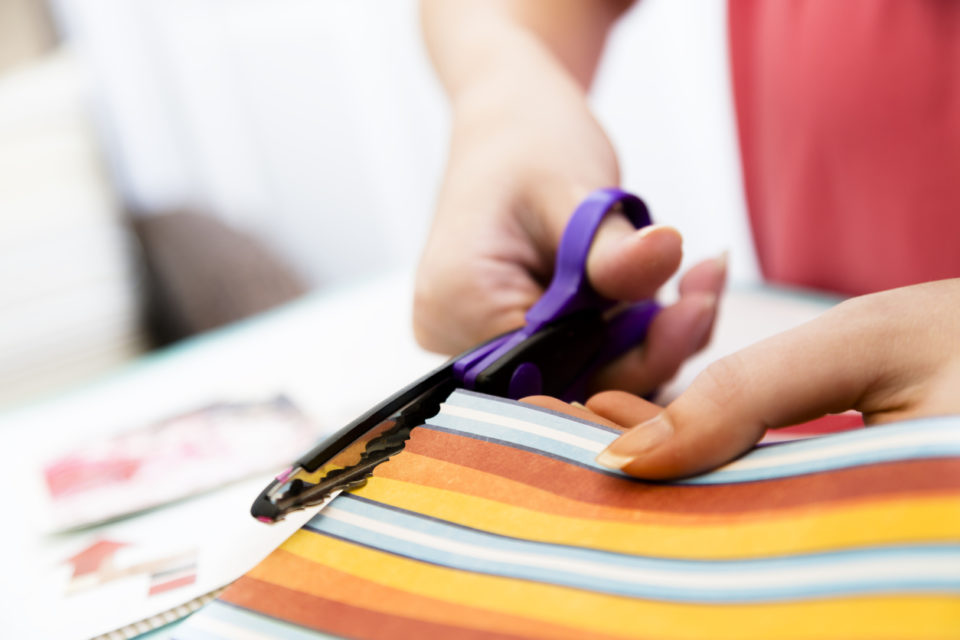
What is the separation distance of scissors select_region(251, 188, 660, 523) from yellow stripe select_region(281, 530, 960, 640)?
24 millimetres

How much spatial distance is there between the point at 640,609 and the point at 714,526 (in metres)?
0.04

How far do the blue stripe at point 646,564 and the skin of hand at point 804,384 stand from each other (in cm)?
4

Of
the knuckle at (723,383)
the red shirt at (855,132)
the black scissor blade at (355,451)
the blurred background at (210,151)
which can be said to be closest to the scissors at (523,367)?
the black scissor blade at (355,451)

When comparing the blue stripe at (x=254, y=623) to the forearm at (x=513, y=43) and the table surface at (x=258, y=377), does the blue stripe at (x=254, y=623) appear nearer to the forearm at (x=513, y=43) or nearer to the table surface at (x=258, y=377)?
the table surface at (x=258, y=377)

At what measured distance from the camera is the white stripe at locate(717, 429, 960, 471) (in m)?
0.23

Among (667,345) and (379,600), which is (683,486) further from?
(667,345)

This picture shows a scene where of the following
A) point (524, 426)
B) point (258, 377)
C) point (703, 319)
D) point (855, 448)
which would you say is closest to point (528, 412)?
point (524, 426)

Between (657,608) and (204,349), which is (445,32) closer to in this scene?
(204,349)

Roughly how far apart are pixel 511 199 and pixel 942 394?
1.09 feet

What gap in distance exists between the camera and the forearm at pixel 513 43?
61 centimetres

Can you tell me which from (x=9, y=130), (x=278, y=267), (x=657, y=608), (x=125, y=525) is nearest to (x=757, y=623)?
(x=657, y=608)

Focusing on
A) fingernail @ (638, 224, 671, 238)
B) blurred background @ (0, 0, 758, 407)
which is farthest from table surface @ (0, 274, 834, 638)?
blurred background @ (0, 0, 758, 407)

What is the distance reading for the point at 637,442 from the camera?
0.89 feet

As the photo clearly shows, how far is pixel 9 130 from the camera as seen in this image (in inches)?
63.1
